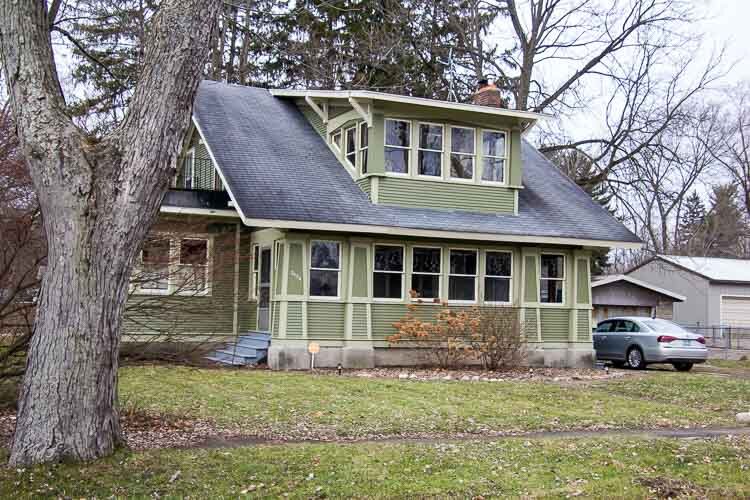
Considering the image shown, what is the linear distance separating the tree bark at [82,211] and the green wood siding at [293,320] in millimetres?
10342

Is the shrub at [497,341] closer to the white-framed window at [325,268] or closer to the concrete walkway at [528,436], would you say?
the white-framed window at [325,268]

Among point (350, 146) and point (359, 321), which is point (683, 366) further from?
point (350, 146)

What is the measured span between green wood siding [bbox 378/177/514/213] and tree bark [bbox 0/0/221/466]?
11.8 meters

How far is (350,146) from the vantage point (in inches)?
818

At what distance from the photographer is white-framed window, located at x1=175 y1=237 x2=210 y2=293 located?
10.9 m

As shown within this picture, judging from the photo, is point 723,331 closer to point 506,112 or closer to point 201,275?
point 506,112

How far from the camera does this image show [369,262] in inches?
747

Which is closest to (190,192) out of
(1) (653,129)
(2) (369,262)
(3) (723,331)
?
(2) (369,262)

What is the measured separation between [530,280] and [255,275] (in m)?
6.76

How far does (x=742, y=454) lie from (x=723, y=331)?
27.4 meters

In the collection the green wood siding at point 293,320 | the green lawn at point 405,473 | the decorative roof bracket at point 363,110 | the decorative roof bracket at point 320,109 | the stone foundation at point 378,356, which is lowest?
the green lawn at point 405,473

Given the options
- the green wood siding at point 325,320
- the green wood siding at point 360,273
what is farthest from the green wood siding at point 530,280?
the green wood siding at point 325,320

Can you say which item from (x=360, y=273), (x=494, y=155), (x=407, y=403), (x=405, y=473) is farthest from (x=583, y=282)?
(x=405, y=473)

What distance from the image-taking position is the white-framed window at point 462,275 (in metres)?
20.0
